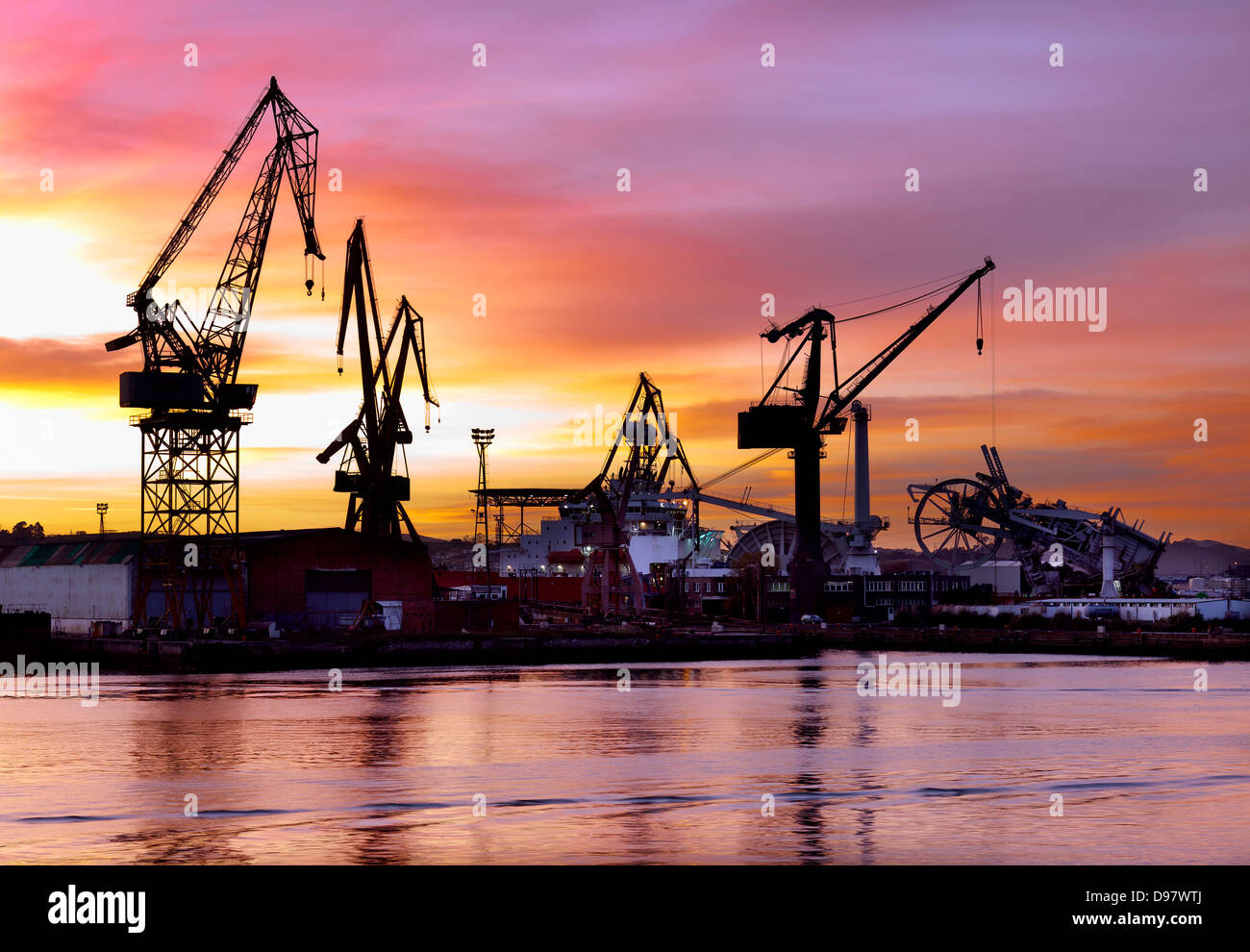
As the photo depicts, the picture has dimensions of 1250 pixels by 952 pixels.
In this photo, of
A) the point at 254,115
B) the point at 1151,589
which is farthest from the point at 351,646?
the point at 1151,589

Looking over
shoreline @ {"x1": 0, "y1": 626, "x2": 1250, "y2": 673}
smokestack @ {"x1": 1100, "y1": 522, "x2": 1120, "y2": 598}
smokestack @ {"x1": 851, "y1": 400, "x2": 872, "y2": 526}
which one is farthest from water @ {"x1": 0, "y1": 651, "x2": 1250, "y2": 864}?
smokestack @ {"x1": 851, "y1": 400, "x2": 872, "y2": 526}

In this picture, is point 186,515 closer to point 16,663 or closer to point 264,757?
point 16,663

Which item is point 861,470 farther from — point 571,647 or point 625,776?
point 625,776

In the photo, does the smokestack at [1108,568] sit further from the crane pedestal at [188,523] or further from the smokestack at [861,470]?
the crane pedestal at [188,523]

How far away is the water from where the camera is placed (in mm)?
25547

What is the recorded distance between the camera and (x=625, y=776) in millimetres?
35031

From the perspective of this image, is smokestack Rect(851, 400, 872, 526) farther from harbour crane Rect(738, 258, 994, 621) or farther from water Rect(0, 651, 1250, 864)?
water Rect(0, 651, 1250, 864)

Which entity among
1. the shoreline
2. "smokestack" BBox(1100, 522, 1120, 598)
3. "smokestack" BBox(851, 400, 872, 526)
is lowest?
the shoreline

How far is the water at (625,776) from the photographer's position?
25547 mm

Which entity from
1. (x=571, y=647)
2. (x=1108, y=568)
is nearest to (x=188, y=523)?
(x=571, y=647)

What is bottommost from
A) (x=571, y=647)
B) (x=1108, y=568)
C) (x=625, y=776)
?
(x=571, y=647)

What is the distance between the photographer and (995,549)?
14312 centimetres

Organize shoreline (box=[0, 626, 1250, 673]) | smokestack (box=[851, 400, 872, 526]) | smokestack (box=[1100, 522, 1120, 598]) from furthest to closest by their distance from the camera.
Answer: smokestack (box=[851, 400, 872, 526])
smokestack (box=[1100, 522, 1120, 598])
shoreline (box=[0, 626, 1250, 673])

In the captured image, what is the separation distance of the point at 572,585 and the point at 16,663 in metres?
79.5
